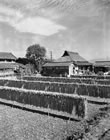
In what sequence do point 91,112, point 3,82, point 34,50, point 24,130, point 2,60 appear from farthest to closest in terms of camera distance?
point 34,50 < point 2,60 < point 3,82 < point 91,112 < point 24,130

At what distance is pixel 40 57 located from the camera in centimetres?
5847

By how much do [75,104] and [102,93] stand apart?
218 inches

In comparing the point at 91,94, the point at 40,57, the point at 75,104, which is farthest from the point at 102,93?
the point at 40,57

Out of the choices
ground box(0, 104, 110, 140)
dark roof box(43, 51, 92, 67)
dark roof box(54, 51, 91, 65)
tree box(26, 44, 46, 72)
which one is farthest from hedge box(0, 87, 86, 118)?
tree box(26, 44, 46, 72)

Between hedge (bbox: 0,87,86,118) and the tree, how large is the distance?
45117 mm

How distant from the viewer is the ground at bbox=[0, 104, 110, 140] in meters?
6.30

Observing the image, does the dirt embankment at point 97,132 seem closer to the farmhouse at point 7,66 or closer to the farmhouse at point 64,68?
the farmhouse at point 64,68

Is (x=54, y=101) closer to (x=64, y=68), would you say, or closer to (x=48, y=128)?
(x=48, y=128)

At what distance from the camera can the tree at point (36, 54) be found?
190 feet

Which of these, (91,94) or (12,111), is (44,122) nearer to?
(12,111)

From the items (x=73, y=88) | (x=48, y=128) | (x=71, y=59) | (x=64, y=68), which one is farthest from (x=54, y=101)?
(x=71, y=59)

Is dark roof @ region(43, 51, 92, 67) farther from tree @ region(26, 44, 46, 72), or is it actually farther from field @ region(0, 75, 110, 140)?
field @ region(0, 75, 110, 140)

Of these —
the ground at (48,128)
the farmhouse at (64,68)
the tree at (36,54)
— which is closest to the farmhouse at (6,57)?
the tree at (36,54)

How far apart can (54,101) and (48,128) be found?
2869 millimetres
